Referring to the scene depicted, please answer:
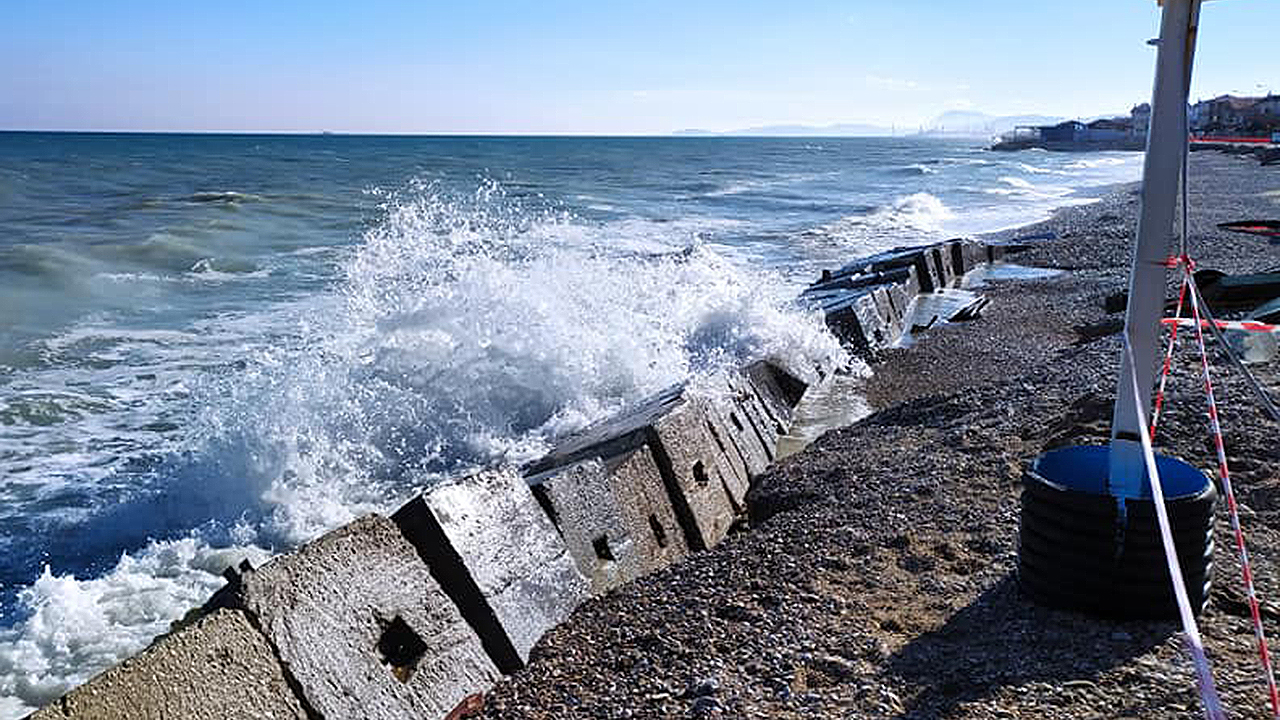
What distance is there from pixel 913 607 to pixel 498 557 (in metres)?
1.65

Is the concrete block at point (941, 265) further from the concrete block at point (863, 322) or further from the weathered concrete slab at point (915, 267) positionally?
the concrete block at point (863, 322)

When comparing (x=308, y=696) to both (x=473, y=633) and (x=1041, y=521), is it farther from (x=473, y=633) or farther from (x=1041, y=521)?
(x=1041, y=521)

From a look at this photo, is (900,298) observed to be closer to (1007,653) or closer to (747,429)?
(747,429)

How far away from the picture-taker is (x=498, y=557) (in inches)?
161

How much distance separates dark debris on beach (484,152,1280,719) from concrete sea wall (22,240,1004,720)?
21 centimetres

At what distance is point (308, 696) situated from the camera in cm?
321

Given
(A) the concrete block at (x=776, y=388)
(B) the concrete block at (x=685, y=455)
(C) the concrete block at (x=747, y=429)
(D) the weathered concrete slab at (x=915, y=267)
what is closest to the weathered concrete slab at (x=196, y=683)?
(B) the concrete block at (x=685, y=455)

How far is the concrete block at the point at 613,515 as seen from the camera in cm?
459

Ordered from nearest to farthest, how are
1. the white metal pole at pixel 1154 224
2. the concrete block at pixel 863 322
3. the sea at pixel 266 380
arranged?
the white metal pole at pixel 1154 224, the sea at pixel 266 380, the concrete block at pixel 863 322

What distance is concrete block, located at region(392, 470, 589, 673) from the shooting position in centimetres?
388

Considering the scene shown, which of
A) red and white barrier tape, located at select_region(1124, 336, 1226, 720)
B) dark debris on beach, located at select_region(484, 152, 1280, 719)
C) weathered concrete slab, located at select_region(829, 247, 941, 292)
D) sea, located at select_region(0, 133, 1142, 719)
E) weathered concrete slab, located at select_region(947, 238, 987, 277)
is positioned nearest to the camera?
red and white barrier tape, located at select_region(1124, 336, 1226, 720)

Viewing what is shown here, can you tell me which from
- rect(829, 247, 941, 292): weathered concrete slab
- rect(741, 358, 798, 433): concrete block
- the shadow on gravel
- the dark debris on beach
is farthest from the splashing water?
the shadow on gravel

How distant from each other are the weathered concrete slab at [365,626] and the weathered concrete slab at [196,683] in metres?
0.06

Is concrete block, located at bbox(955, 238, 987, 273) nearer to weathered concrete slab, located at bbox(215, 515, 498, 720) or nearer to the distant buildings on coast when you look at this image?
weathered concrete slab, located at bbox(215, 515, 498, 720)
